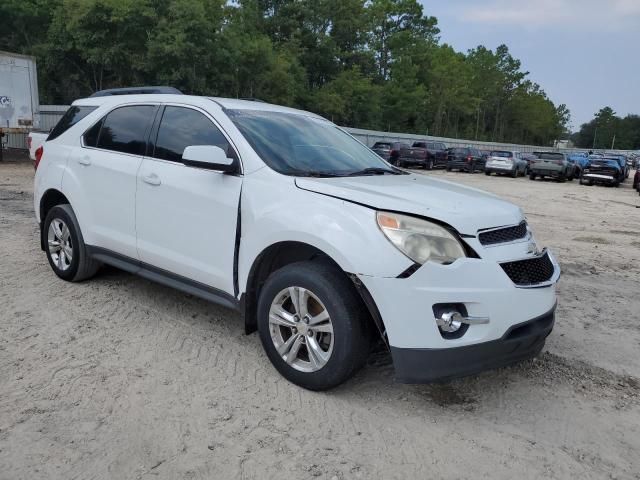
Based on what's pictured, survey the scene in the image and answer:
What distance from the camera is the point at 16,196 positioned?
36.2ft

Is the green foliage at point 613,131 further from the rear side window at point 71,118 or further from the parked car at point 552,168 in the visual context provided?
the rear side window at point 71,118

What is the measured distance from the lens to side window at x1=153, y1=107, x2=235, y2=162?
3943 mm

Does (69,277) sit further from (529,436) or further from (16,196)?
(16,196)

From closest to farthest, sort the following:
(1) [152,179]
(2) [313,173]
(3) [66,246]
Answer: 1. (2) [313,173]
2. (1) [152,179]
3. (3) [66,246]

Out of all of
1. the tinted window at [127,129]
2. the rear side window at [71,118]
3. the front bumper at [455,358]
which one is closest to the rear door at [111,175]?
the tinted window at [127,129]

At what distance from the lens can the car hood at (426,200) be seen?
120 inches

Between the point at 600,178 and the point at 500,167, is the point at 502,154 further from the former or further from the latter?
the point at 600,178

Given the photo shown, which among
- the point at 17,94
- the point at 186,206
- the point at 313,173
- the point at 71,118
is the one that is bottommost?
the point at 186,206

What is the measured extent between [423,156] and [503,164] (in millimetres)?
4533

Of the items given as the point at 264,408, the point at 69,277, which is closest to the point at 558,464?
the point at 264,408

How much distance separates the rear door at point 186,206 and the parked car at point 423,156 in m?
27.9

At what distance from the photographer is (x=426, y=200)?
3227 mm

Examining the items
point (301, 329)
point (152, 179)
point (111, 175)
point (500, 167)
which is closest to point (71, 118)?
point (111, 175)

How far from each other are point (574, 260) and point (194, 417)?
6.22 metres
